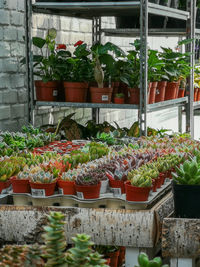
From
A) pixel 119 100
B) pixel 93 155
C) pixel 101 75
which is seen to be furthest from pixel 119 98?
pixel 93 155

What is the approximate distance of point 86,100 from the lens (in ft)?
13.7

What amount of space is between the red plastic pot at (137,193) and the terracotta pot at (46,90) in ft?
6.85

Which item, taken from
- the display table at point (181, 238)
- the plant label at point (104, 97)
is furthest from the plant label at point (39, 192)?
the plant label at point (104, 97)

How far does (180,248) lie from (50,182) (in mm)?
629

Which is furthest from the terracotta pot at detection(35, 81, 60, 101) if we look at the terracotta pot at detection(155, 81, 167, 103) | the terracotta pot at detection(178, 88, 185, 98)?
the terracotta pot at detection(178, 88, 185, 98)

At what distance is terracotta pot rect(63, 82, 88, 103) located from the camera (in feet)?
13.3

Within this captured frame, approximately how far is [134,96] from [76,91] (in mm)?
454

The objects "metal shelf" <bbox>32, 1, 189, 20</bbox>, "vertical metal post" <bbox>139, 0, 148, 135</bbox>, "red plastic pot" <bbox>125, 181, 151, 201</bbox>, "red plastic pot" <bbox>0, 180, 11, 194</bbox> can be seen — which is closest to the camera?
"red plastic pot" <bbox>125, 181, 151, 201</bbox>

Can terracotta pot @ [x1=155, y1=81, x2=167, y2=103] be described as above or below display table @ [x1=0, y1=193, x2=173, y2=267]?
above

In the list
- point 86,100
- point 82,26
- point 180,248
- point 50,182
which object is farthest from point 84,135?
point 180,248

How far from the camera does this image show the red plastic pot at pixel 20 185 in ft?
7.52

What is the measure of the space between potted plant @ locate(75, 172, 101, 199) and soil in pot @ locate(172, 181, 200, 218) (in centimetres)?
34

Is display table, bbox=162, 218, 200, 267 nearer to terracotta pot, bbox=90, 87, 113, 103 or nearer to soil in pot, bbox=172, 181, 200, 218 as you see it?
soil in pot, bbox=172, 181, 200, 218

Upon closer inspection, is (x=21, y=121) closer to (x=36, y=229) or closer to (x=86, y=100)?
(x=86, y=100)
